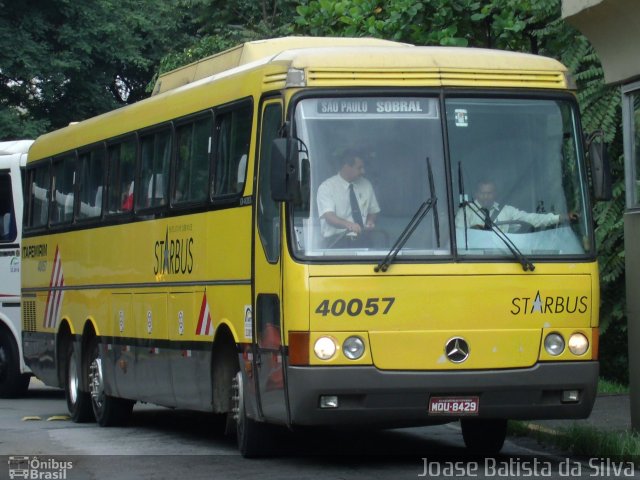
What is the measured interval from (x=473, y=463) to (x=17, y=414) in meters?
8.23

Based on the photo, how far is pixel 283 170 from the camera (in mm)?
11195

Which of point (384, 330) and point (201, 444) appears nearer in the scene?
point (384, 330)

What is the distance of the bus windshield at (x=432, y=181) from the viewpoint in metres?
11.4

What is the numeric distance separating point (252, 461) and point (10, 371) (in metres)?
10.4

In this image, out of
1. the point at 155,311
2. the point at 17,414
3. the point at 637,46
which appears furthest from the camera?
the point at 17,414

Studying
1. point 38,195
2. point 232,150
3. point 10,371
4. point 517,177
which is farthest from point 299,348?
point 10,371

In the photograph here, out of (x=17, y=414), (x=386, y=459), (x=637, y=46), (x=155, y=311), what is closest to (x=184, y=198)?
(x=155, y=311)

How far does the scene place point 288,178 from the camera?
11.2m

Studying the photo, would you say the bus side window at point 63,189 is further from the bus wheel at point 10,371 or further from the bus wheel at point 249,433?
the bus wheel at point 249,433

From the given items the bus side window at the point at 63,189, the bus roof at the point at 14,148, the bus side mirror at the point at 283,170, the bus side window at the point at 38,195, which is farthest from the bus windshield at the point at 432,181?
the bus roof at the point at 14,148

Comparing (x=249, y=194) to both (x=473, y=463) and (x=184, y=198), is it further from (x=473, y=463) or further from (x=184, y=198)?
Result: (x=473, y=463)

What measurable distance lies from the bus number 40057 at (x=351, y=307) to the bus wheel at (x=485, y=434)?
78.4 inches

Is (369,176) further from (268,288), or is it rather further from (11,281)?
(11,281)

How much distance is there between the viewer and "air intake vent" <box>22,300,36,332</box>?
19.7 m
